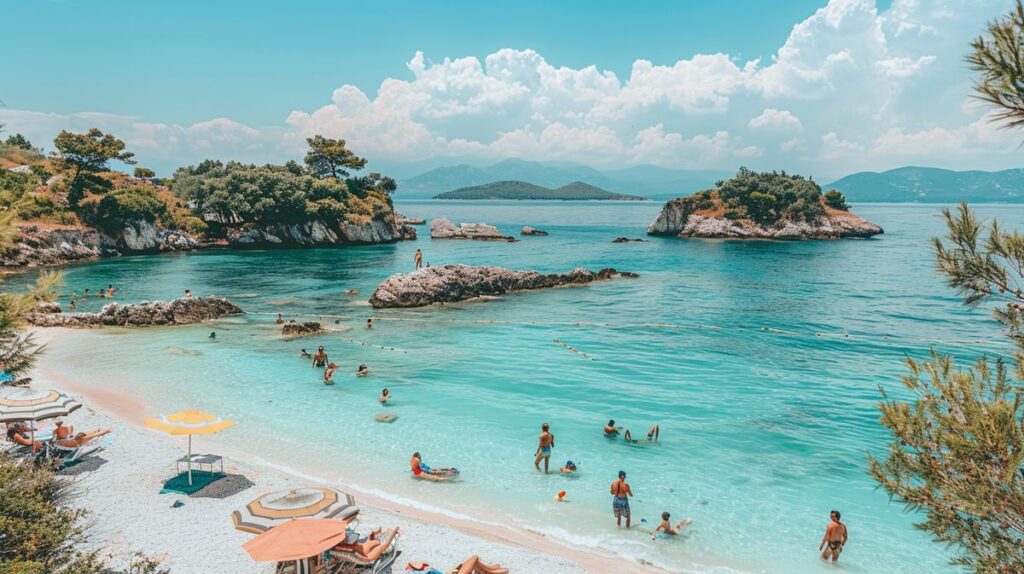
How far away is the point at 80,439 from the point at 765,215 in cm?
12414

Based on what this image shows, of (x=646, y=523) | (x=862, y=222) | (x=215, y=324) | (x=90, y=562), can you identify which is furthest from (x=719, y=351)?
(x=862, y=222)

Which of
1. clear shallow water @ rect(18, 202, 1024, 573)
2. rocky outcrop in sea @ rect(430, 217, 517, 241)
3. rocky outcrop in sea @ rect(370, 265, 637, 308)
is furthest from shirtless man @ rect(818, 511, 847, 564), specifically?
rocky outcrop in sea @ rect(430, 217, 517, 241)

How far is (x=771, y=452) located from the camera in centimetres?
1989

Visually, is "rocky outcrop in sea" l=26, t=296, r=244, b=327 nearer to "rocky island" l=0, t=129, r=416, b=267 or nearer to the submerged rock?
the submerged rock

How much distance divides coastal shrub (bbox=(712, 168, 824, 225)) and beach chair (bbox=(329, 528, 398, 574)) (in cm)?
12030

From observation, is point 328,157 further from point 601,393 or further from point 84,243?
point 601,393

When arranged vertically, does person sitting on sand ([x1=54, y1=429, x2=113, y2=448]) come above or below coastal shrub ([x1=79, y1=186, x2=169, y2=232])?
below

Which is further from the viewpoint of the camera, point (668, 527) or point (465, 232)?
point (465, 232)

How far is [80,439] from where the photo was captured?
18266 mm

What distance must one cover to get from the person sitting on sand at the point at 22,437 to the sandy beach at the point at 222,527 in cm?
177

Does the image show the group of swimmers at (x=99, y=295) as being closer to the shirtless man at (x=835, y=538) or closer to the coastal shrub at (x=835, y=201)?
the shirtless man at (x=835, y=538)

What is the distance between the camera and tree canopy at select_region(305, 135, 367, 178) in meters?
114

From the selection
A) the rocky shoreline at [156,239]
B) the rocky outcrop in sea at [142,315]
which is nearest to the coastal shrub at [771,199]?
the rocky shoreline at [156,239]

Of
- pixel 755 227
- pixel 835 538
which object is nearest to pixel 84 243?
pixel 835 538
